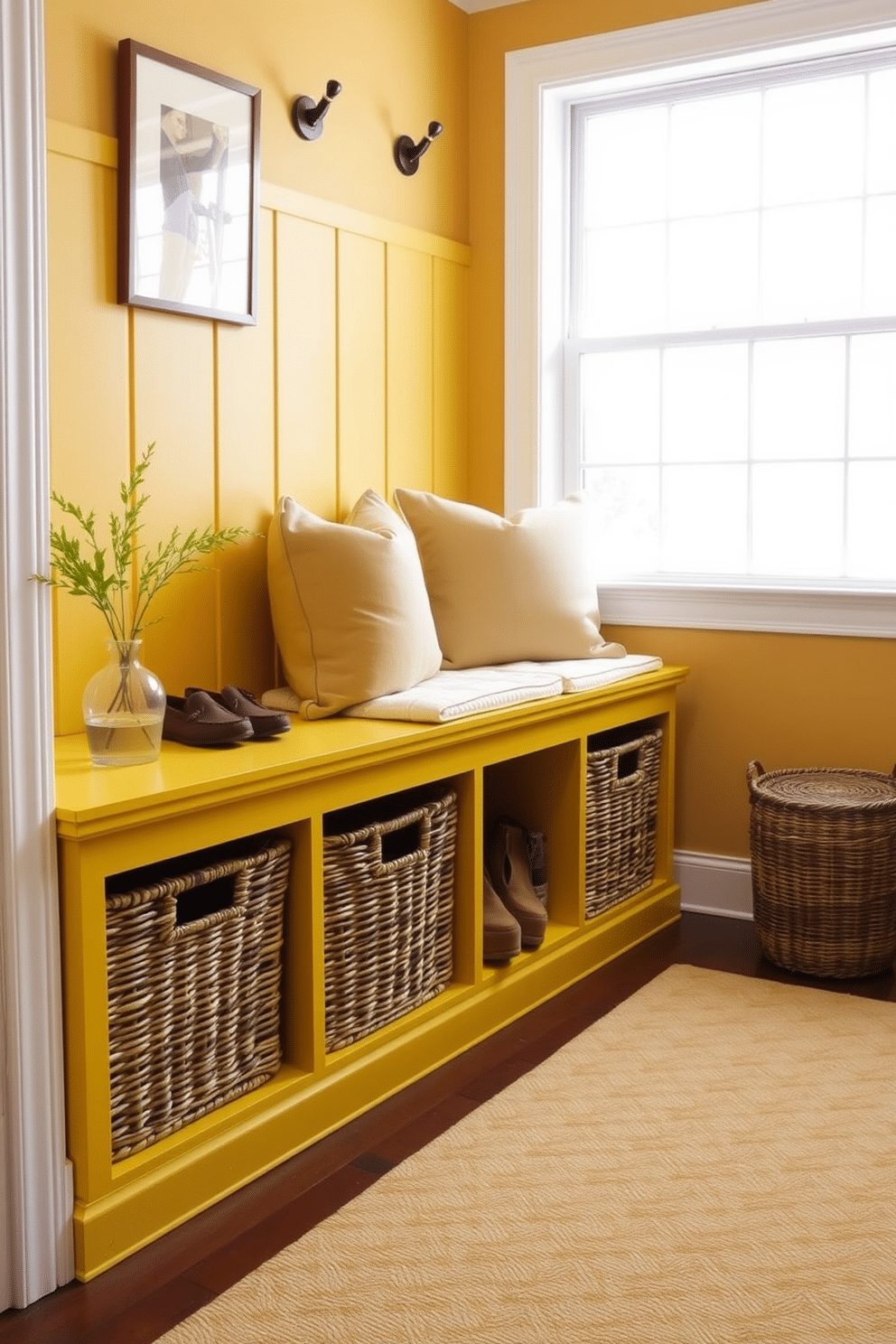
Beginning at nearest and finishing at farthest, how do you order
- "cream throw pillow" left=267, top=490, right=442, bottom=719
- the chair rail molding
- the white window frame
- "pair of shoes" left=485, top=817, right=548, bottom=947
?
1. the chair rail molding
2. "cream throw pillow" left=267, top=490, right=442, bottom=719
3. "pair of shoes" left=485, top=817, right=548, bottom=947
4. the white window frame

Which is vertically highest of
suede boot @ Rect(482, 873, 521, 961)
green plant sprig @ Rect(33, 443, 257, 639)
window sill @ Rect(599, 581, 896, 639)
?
green plant sprig @ Rect(33, 443, 257, 639)

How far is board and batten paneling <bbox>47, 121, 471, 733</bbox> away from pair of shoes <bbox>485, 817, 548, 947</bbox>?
0.66 metres

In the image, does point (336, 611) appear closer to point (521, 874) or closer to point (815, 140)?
point (521, 874)

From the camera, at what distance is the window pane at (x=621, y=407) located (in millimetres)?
3711

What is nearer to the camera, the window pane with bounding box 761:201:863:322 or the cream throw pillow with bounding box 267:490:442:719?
the cream throw pillow with bounding box 267:490:442:719

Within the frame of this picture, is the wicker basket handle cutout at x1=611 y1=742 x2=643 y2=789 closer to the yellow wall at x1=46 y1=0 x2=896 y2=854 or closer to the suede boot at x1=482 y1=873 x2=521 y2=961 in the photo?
the yellow wall at x1=46 y1=0 x2=896 y2=854

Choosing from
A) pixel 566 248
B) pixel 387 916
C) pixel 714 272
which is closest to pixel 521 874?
pixel 387 916

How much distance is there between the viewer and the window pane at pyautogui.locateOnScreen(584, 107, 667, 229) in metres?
3.63

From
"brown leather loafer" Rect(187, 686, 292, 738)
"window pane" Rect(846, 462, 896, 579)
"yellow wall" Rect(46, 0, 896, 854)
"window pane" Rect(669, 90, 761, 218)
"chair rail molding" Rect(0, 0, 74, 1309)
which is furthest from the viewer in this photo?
"window pane" Rect(669, 90, 761, 218)

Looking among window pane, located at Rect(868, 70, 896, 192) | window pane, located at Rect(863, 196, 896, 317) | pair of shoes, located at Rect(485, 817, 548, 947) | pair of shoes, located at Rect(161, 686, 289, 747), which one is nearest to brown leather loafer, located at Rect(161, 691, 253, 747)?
pair of shoes, located at Rect(161, 686, 289, 747)

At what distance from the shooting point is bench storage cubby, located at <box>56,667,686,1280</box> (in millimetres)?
1803

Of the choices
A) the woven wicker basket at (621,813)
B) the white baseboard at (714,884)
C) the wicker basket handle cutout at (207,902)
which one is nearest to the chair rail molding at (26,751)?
the wicker basket handle cutout at (207,902)

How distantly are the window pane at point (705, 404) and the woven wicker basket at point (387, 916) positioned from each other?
1536 mm

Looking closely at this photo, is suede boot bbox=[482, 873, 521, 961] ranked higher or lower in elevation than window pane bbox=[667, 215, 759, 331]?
lower
